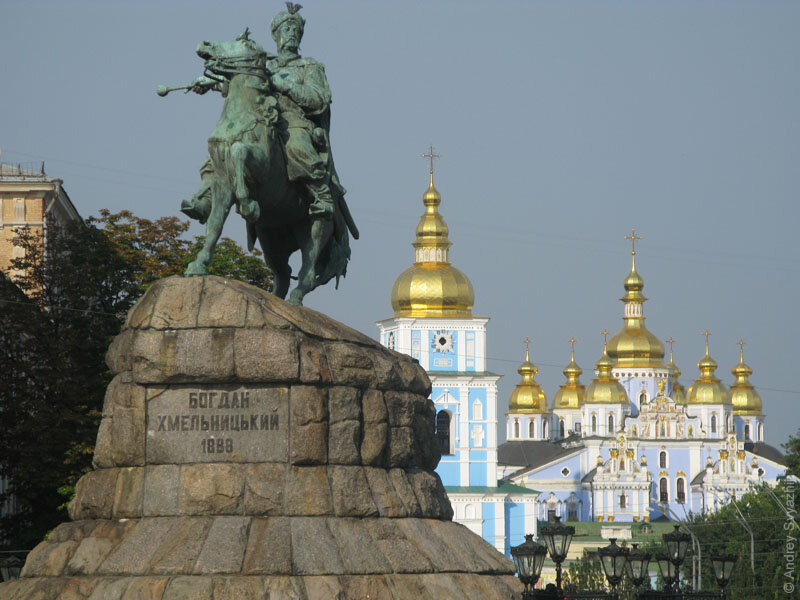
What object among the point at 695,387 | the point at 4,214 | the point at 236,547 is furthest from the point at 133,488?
the point at 695,387

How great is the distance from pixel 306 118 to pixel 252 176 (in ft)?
3.45

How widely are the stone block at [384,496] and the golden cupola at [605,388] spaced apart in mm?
111355

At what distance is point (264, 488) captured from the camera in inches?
558

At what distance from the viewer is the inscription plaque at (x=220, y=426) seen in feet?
47.2

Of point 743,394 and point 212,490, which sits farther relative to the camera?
point 743,394

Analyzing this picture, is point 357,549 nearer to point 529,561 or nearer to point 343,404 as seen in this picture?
point 343,404

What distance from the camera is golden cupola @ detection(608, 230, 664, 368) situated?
4948 inches

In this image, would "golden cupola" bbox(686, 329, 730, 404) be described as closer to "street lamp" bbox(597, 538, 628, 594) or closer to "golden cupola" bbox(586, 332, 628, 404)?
"golden cupola" bbox(586, 332, 628, 404)

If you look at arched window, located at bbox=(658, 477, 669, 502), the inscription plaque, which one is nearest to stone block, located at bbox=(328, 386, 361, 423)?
the inscription plaque

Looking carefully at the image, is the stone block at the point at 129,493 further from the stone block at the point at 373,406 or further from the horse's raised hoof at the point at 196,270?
the stone block at the point at 373,406

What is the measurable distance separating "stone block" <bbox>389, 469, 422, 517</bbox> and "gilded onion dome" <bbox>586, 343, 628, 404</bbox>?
111085mm

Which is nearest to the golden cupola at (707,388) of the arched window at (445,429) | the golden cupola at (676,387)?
the golden cupola at (676,387)

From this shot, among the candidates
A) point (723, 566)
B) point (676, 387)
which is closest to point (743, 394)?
point (676, 387)

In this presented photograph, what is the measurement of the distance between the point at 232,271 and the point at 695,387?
319 feet
